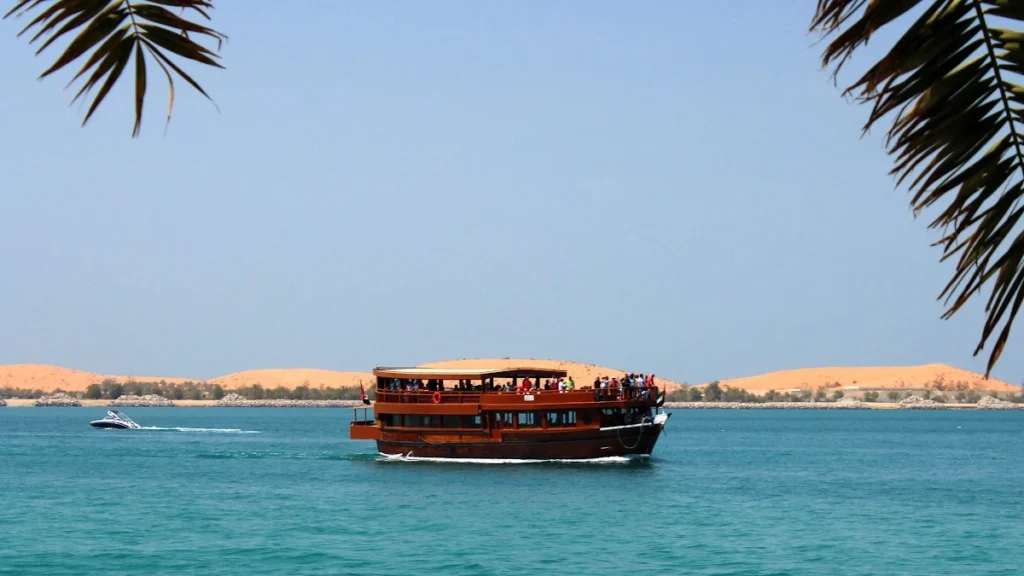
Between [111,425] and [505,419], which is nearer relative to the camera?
[505,419]

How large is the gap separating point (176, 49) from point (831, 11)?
188 cm

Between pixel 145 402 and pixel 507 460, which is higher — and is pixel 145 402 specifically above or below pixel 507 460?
above

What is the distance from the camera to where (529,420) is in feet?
182

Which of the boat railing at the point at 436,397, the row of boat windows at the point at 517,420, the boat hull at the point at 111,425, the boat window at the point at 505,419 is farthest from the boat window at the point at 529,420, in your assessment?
the boat hull at the point at 111,425

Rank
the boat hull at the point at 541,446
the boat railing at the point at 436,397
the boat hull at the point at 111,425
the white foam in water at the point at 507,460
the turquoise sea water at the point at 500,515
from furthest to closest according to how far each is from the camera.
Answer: the boat hull at the point at 111,425 < the white foam in water at the point at 507,460 < the boat hull at the point at 541,446 < the boat railing at the point at 436,397 < the turquoise sea water at the point at 500,515

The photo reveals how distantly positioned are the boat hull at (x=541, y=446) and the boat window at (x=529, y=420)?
1.44ft

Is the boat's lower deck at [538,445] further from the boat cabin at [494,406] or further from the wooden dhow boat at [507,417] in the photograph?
the boat cabin at [494,406]

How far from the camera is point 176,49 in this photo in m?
3.75

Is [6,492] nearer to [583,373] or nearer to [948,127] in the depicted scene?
[948,127]

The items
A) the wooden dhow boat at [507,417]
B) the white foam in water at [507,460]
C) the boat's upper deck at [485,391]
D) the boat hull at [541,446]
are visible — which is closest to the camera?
the boat's upper deck at [485,391]

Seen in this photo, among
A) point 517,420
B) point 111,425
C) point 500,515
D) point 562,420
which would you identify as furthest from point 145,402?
point 500,515

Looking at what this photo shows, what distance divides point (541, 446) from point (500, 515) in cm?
1642

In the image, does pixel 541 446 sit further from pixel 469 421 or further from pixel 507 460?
pixel 469 421

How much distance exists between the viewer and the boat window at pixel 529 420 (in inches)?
2174
